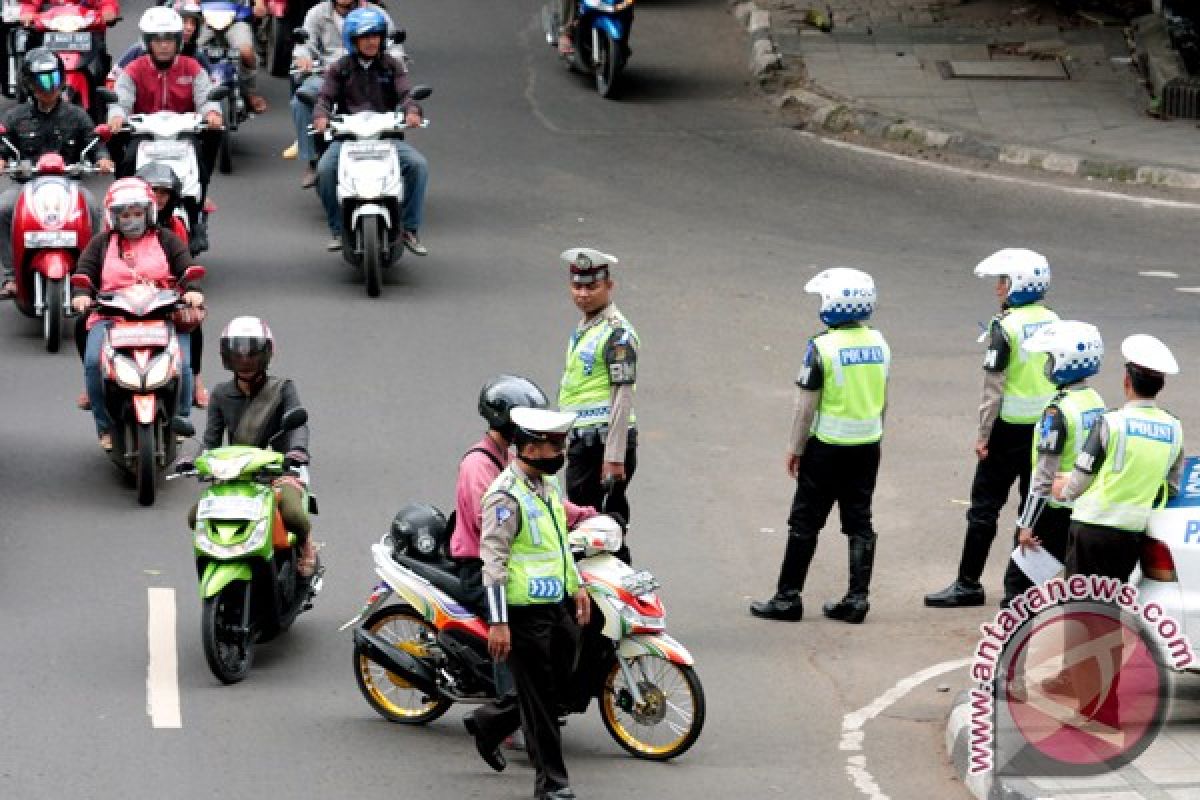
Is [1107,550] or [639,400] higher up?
[1107,550]

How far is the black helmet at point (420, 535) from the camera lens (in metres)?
10.8

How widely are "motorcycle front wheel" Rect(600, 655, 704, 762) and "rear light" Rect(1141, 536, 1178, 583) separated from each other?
6.84 ft

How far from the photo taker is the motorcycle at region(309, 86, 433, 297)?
1788 centimetres

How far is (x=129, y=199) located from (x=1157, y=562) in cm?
679

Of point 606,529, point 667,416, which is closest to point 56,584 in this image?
point 606,529

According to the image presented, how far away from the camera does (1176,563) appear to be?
10.7 metres

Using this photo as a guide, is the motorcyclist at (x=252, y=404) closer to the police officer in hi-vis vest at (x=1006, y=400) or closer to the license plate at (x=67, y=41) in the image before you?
the police officer in hi-vis vest at (x=1006, y=400)

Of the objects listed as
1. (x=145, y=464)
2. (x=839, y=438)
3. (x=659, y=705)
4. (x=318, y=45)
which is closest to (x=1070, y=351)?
(x=839, y=438)

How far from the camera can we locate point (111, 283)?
1459 cm

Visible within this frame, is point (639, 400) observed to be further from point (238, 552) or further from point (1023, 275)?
point (238, 552)

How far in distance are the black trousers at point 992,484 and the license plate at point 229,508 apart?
3841 mm

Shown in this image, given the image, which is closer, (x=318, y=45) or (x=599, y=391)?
(x=599, y=391)

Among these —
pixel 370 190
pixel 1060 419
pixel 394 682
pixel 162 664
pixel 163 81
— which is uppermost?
pixel 1060 419

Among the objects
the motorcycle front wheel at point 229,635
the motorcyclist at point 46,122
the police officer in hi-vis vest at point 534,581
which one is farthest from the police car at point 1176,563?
the motorcyclist at point 46,122
